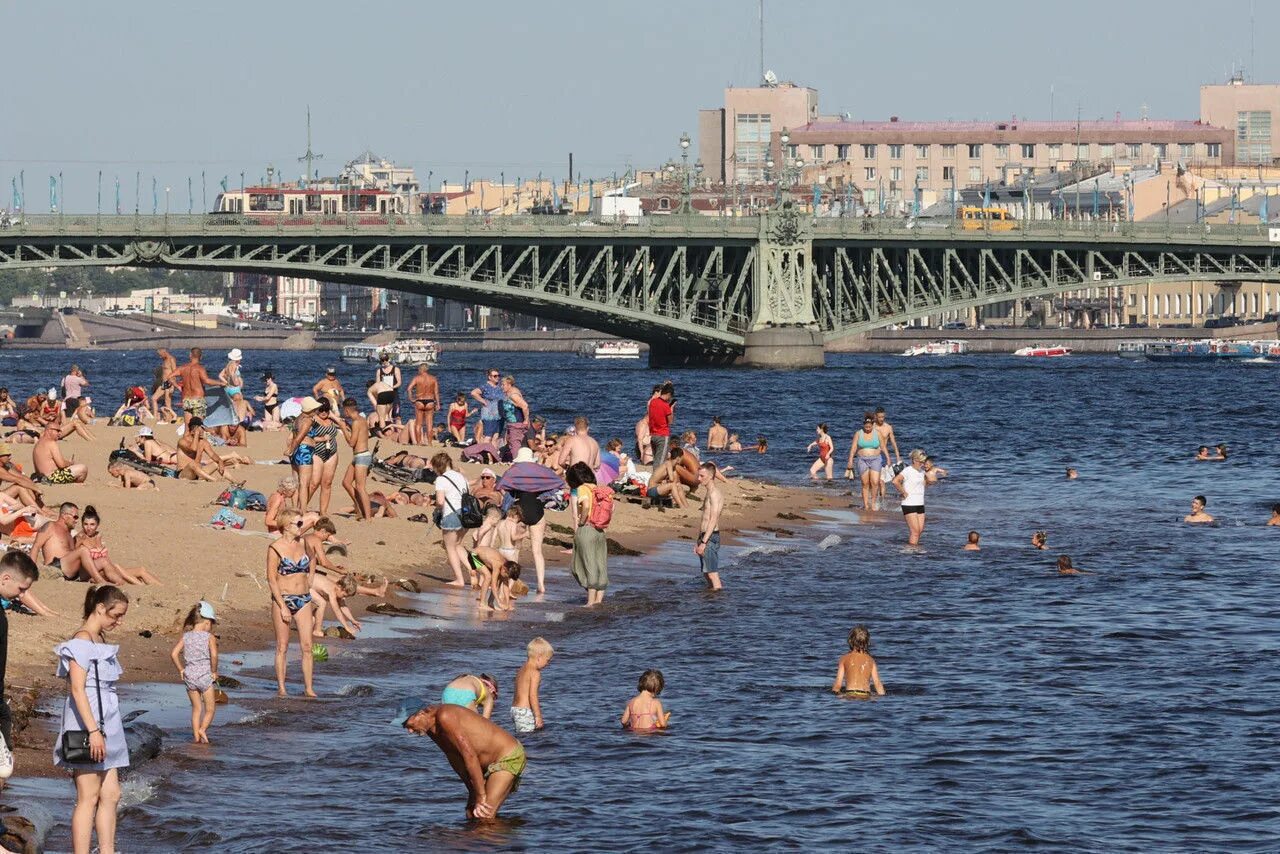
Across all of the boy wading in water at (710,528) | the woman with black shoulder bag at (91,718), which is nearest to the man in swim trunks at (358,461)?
the boy wading in water at (710,528)

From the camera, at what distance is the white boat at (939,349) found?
6703 inches

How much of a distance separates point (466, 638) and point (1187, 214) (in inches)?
6454

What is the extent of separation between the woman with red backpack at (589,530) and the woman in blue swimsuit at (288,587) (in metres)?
7.05

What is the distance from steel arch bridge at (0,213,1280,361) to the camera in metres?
103

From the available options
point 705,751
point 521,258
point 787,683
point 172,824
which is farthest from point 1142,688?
point 521,258

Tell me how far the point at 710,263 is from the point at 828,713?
314 ft

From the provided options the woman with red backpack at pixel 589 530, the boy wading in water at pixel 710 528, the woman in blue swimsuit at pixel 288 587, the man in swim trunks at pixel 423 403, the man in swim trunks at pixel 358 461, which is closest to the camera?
the woman in blue swimsuit at pixel 288 587

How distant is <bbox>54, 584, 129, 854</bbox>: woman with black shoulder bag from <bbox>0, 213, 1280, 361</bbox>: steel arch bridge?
85.6 metres

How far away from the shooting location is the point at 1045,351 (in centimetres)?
16700

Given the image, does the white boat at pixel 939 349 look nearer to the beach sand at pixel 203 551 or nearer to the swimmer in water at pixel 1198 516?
the swimmer in water at pixel 1198 516

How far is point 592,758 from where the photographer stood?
19375 millimetres

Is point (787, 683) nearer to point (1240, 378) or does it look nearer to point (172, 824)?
point (172, 824)

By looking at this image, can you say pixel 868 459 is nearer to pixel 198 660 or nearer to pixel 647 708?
pixel 647 708

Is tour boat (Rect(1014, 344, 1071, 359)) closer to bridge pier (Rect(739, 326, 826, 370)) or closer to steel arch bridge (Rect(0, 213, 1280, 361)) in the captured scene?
steel arch bridge (Rect(0, 213, 1280, 361))
